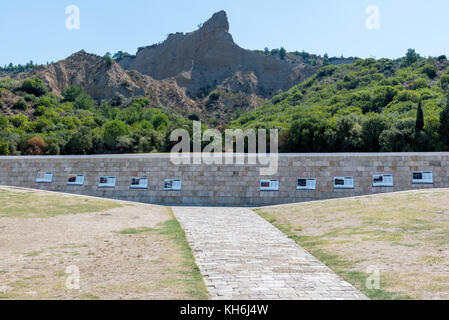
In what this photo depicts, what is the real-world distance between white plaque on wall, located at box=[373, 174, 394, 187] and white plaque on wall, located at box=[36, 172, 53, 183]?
18.2 meters

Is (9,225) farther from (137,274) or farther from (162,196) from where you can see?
(162,196)

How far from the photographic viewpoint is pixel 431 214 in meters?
13.7

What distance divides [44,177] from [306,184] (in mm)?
15267

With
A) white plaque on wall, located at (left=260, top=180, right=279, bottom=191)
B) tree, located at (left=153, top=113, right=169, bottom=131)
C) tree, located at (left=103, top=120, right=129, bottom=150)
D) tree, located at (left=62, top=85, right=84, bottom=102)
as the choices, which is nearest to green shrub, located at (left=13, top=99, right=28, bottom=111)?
tree, located at (left=62, top=85, right=84, bottom=102)

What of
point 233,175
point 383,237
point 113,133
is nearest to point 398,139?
point 233,175

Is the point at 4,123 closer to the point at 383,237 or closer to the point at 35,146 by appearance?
the point at 35,146

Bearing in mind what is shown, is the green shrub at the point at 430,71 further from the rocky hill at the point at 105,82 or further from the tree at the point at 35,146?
the tree at the point at 35,146

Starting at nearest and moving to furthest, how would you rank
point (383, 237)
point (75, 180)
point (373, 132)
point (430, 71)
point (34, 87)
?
point (383, 237) < point (75, 180) < point (373, 132) < point (430, 71) < point (34, 87)

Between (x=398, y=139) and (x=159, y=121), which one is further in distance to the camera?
(x=159, y=121)

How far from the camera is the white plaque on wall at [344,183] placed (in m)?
21.2

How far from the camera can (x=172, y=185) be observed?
22641mm

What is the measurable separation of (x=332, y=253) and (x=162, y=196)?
13742 mm

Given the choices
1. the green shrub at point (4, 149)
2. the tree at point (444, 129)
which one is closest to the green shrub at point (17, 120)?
the green shrub at point (4, 149)

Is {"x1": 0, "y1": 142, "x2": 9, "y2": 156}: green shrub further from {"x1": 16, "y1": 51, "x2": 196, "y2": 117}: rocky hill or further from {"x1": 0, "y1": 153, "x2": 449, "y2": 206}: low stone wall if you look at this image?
{"x1": 16, "y1": 51, "x2": 196, "y2": 117}: rocky hill
